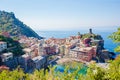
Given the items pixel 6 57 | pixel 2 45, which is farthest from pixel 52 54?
pixel 6 57

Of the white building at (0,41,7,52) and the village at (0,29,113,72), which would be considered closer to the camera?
the village at (0,29,113,72)

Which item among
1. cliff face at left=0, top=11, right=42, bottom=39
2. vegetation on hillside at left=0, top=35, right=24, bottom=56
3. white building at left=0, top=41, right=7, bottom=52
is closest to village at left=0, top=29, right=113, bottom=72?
white building at left=0, top=41, right=7, bottom=52

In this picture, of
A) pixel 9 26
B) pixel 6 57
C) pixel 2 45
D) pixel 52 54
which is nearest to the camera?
pixel 6 57

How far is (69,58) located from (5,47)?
1239 centimetres

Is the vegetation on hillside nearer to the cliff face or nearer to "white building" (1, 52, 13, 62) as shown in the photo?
"white building" (1, 52, 13, 62)

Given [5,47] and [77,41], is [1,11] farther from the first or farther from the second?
[5,47]

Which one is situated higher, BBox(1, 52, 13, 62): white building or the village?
BBox(1, 52, 13, 62): white building

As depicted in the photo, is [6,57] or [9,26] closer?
[6,57]

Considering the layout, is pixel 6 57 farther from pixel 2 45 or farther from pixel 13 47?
pixel 13 47

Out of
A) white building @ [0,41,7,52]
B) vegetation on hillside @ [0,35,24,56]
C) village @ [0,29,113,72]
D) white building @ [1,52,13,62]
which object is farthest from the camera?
vegetation on hillside @ [0,35,24,56]

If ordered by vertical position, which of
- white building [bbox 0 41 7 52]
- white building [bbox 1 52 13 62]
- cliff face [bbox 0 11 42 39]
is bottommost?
white building [bbox 1 52 13 62]

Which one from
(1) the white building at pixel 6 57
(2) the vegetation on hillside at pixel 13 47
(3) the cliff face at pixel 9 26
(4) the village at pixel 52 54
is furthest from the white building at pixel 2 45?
(3) the cliff face at pixel 9 26

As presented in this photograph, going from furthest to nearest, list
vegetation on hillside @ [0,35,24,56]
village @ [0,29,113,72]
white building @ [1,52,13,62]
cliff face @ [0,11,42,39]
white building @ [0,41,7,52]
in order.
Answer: cliff face @ [0,11,42,39] < vegetation on hillside @ [0,35,24,56] < white building @ [0,41,7,52] < village @ [0,29,113,72] < white building @ [1,52,13,62]

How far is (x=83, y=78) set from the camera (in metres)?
6.01
